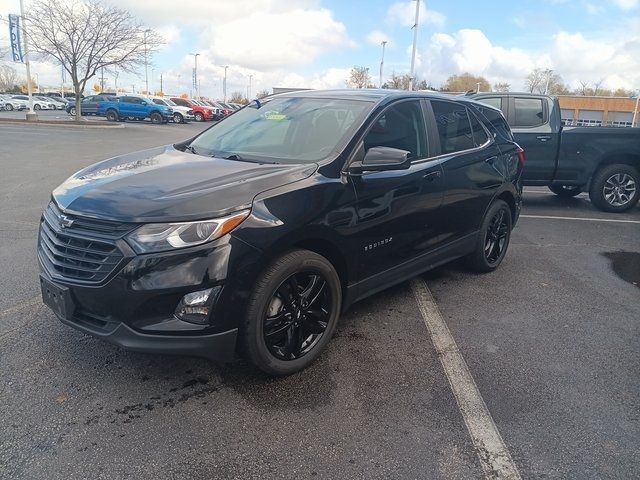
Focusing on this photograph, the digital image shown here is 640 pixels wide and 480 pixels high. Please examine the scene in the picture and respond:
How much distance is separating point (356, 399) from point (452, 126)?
2810 mm

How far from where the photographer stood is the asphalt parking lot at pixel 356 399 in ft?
8.21

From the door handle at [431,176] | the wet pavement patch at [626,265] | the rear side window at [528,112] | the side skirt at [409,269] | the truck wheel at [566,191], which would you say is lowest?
the wet pavement patch at [626,265]

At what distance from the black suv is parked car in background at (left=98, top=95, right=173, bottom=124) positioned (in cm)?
3379

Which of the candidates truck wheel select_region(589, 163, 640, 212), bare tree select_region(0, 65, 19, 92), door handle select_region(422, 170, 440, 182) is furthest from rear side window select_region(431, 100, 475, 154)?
bare tree select_region(0, 65, 19, 92)

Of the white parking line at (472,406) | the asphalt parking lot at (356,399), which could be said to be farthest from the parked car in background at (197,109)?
the white parking line at (472,406)

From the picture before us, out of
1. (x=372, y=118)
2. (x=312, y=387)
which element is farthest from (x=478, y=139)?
(x=312, y=387)

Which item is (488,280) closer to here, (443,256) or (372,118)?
(443,256)

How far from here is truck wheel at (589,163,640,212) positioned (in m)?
8.95

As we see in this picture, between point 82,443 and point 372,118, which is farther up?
point 372,118

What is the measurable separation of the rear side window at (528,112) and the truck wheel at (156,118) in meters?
31.4

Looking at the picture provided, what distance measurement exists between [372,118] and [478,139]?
1762mm

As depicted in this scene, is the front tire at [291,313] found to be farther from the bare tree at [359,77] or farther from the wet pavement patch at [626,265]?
the bare tree at [359,77]

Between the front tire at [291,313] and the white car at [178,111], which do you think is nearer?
the front tire at [291,313]

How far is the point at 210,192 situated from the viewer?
287 cm
